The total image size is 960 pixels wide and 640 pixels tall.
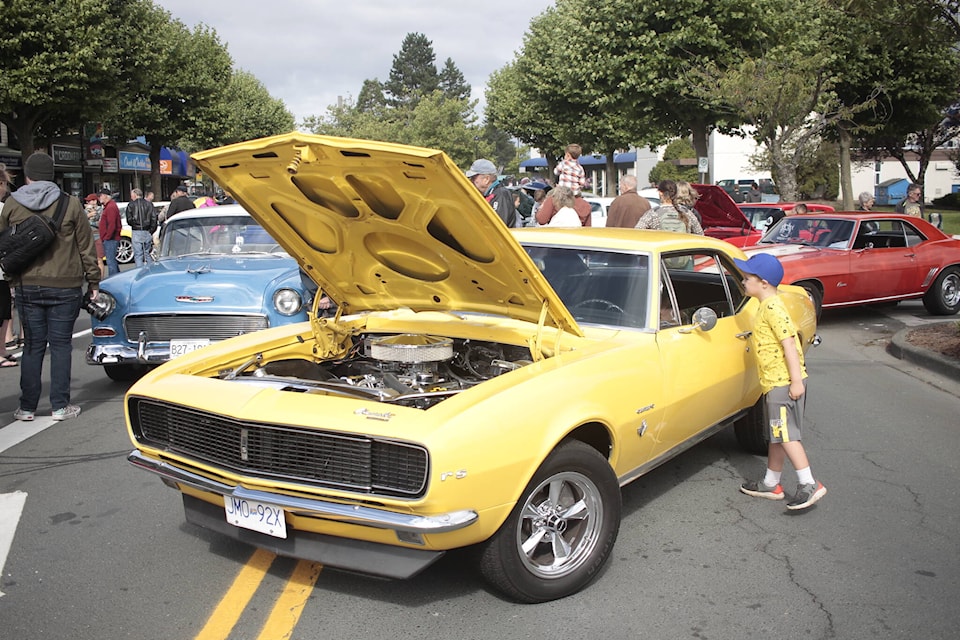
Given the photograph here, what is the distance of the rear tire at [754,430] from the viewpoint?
5.81 metres

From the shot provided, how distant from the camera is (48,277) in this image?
6.64m

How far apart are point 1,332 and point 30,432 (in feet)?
10.7

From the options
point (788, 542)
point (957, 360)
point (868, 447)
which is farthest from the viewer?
point (957, 360)

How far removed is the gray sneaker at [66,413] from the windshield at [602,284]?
4243mm

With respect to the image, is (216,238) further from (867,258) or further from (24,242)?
(867,258)

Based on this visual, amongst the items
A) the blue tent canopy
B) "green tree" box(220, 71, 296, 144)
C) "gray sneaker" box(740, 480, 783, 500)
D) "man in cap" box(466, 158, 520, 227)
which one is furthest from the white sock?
the blue tent canopy

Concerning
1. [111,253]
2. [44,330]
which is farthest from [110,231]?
[44,330]

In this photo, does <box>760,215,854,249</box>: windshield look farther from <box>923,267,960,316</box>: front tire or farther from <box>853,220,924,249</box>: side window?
<box>923,267,960,316</box>: front tire

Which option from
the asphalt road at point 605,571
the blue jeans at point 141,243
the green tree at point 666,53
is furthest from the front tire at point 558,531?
the green tree at point 666,53

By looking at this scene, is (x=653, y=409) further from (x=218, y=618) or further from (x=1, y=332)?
(x=1, y=332)

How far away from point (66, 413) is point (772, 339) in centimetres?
545

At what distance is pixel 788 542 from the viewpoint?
14.7ft

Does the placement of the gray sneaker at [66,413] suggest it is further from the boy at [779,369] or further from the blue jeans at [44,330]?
the boy at [779,369]

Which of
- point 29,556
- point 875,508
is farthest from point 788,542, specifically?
point 29,556
